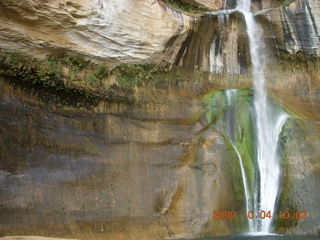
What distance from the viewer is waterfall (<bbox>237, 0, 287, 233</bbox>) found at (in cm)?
868

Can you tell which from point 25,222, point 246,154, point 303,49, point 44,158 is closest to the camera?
point 25,222

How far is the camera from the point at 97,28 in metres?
8.12

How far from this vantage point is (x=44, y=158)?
25.5 feet

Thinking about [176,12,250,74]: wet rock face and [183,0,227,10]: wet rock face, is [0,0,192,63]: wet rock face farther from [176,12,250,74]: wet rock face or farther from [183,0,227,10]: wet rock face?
[183,0,227,10]: wet rock face

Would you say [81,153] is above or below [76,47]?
below

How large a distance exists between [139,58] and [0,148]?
4.07 meters

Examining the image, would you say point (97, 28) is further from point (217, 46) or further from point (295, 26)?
point (295, 26)

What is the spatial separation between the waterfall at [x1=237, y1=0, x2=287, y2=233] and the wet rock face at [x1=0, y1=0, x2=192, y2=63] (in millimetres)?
2446

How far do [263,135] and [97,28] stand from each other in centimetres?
514

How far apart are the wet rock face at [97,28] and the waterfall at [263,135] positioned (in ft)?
8.02

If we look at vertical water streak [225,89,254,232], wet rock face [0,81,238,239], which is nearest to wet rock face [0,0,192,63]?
wet rock face [0,81,238,239]

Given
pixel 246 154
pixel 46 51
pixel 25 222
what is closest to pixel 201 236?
pixel 246 154

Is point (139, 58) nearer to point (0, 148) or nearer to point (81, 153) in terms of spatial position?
point (81, 153)

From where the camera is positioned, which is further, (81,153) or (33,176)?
(81,153)
